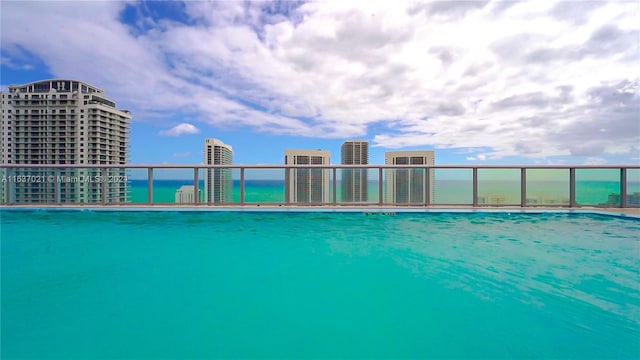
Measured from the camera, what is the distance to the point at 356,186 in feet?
23.2

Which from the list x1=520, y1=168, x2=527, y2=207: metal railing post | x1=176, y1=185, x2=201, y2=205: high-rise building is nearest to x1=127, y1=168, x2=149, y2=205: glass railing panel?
x1=176, y1=185, x2=201, y2=205: high-rise building

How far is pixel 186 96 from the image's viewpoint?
11406 millimetres

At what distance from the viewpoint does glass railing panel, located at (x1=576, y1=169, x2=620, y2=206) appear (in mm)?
6719

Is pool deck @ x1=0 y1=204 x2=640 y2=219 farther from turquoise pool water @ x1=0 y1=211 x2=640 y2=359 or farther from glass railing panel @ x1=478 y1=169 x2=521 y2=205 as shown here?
turquoise pool water @ x1=0 y1=211 x2=640 y2=359

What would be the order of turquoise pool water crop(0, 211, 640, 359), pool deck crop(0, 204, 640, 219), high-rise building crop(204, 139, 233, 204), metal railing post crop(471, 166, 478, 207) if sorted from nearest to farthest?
1. turquoise pool water crop(0, 211, 640, 359)
2. pool deck crop(0, 204, 640, 219)
3. metal railing post crop(471, 166, 478, 207)
4. high-rise building crop(204, 139, 233, 204)

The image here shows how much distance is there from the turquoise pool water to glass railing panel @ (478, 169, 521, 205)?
2.10m

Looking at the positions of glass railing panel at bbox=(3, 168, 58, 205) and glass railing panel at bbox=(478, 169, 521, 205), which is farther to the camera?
glass railing panel at bbox=(3, 168, 58, 205)

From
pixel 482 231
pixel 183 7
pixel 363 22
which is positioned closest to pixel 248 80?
pixel 183 7

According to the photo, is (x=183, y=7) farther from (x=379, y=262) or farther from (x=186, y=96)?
(x=379, y=262)

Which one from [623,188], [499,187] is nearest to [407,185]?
[499,187]

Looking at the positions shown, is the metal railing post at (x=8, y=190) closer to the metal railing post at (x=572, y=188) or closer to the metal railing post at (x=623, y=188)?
the metal railing post at (x=572, y=188)

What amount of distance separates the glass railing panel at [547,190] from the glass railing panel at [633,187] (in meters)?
1.18

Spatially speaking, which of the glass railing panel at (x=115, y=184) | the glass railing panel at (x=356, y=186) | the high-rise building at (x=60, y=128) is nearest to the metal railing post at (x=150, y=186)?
the glass railing panel at (x=115, y=184)

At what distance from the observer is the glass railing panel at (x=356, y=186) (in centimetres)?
701
